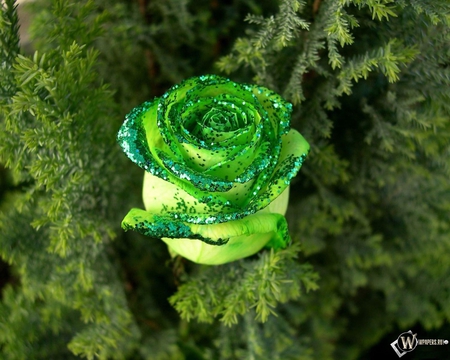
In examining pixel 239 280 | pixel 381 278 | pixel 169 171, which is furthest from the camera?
pixel 381 278

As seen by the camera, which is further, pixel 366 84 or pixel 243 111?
pixel 366 84

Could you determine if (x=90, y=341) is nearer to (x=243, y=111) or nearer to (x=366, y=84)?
(x=243, y=111)

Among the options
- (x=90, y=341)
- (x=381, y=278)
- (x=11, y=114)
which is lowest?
(x=381, y=278)

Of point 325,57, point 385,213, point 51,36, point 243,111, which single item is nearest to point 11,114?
point 51,36

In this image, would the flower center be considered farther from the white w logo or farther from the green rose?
the white w logo

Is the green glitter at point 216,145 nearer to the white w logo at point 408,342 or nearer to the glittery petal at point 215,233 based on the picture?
the glittery petal at point 215,233

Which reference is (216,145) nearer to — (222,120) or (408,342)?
(222,120)

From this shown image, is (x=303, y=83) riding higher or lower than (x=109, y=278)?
higher
